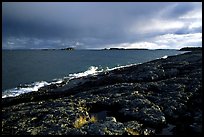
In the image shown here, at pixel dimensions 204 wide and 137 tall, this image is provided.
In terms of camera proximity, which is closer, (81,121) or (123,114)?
(81,121)

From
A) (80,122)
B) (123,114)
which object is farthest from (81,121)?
(123,114)

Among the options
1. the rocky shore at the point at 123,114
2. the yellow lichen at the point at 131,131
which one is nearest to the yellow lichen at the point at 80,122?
the rocky shore at the point at 123,114

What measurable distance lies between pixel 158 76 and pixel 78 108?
20030 mm

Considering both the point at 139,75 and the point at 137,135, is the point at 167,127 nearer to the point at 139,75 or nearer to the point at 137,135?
the point at 137,135

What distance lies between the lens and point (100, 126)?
20047 mm

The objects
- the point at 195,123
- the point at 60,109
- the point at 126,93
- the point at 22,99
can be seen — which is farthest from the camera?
the point at 22,99

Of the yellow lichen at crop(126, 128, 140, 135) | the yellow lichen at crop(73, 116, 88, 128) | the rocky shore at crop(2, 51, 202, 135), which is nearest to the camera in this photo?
the yellow lichen at crop(126, 128, 140, 135)

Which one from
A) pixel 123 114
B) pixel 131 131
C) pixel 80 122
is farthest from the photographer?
pixel 123 114

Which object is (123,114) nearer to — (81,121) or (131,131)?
(131,131)

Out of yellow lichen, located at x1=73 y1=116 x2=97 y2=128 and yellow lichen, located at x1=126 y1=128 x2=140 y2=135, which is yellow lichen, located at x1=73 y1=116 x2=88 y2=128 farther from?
yellow lichen, located at x1=126 y1=128 x2=140 y2=135

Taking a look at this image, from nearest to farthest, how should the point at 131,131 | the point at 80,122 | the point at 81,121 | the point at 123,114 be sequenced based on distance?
the point at 131,131 < the point at 80,122 < the point at 81,121 < the point at 123,114

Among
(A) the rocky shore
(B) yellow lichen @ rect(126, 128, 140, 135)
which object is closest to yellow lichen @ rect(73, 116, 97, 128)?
(A) the rocky shore

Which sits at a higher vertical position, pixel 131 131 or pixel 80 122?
pixel 80 122

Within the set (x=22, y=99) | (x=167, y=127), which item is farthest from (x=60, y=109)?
(x=22, y=99)
